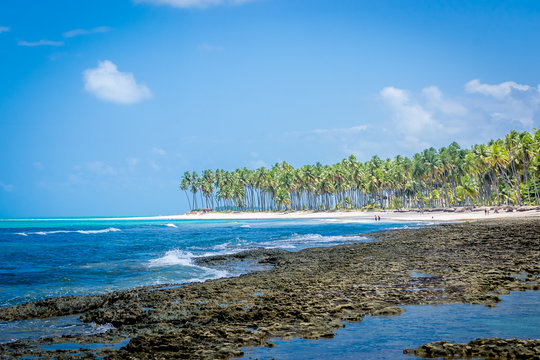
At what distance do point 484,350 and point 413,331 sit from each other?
1.85 metres

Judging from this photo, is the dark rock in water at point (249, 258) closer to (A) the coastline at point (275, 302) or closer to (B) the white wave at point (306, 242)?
(A) the coastline at point (275, 302)

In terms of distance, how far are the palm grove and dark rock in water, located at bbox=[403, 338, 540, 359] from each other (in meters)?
73.5

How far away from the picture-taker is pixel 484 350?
7840mm

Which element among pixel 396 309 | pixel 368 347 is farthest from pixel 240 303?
pixel 368 347

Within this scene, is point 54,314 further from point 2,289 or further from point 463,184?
point 463,184

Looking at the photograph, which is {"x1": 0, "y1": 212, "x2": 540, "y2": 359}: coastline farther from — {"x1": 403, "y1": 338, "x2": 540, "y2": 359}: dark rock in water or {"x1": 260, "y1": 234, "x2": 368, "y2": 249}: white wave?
{"x1": 260, "y1": 234, "x2": 368, "y2": 249}: white wave

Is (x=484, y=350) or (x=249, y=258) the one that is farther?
(x=249, y=258)

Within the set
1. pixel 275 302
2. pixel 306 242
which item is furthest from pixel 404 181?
pixel 275 302

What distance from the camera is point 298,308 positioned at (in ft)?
39.3

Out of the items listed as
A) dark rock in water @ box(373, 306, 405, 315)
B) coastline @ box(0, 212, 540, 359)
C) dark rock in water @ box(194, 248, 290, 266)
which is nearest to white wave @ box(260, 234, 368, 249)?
dark rock in water @ box(194, 248, 290, 266)

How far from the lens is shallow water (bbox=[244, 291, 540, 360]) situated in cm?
840

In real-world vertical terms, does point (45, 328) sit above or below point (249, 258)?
above

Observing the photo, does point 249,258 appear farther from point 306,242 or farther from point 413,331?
point 413,331

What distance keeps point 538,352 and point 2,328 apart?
1316 cm
